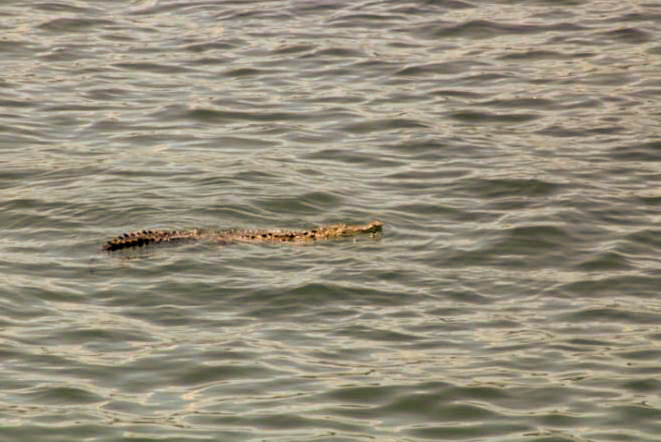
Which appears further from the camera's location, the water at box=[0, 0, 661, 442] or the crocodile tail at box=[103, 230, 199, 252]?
the crocodile tail at box=[103, 230, 199, 252]

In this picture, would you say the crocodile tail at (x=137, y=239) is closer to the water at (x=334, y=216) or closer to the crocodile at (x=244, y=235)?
the crocodile at (x=244, y=235)

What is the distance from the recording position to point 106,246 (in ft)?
39.5

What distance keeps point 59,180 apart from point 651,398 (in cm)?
696

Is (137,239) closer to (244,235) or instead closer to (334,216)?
(244,235)

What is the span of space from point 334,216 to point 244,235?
126 centimetres

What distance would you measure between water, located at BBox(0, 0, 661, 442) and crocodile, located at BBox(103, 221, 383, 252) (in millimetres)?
148

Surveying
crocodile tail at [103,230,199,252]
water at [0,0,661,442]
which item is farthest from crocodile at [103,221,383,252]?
water at [0,0,661,442]

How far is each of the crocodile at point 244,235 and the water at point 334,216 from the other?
148 millimetres

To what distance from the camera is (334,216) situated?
13422 mm

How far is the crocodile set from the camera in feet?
39.3

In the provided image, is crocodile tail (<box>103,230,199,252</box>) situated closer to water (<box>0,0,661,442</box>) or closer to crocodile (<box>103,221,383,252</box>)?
crocodile (<box>103,221,383,252</box>)

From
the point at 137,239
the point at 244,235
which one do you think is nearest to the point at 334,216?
the point at 244,235

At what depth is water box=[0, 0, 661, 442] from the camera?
9188 mm

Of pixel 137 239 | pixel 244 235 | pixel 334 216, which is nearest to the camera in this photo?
pixel 137 239
